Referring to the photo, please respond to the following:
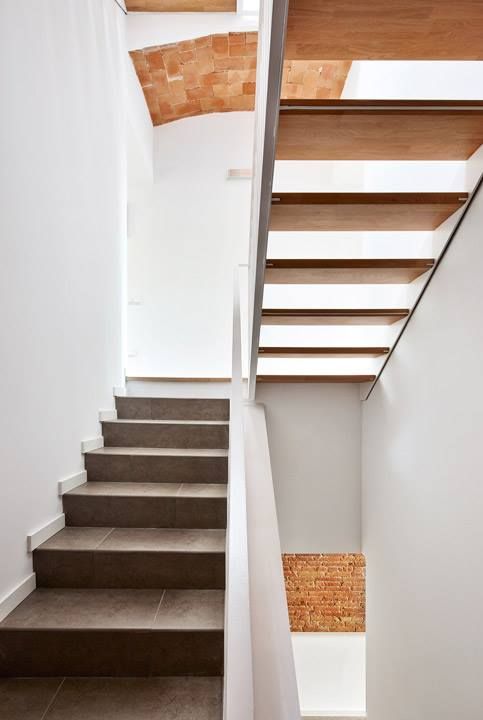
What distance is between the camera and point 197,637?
181 cm

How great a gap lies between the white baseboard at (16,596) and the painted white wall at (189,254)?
2.95m

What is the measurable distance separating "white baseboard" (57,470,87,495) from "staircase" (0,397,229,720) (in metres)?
0.03

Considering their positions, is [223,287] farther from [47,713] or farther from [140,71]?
[47,713]

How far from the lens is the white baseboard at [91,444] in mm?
2807

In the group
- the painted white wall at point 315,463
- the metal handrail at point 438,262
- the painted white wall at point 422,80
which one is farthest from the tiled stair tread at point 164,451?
the painted white wall at point 422,80

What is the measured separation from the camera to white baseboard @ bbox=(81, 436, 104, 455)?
9.21ft

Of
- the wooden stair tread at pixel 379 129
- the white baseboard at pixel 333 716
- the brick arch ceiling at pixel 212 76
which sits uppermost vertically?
the brick arch ceiling at pixel 212 76

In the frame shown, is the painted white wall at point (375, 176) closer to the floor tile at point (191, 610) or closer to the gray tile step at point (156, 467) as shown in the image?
the gray tile step at point (156, 467)

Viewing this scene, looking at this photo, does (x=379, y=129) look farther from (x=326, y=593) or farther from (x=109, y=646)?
(x=326, y=593)

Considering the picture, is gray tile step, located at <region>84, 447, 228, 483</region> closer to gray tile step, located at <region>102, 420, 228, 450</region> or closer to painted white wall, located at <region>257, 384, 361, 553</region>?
gray tile step, located at <region>102, 420, 228, 450</region>

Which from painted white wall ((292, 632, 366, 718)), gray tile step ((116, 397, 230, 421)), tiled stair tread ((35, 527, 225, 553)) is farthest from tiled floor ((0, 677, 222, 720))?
painted white wall ((292, 632, 366, 718))

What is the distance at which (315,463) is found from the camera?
3.73 m

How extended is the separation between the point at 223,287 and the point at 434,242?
2.91 m

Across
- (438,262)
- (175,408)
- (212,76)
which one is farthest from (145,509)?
(212,76)
